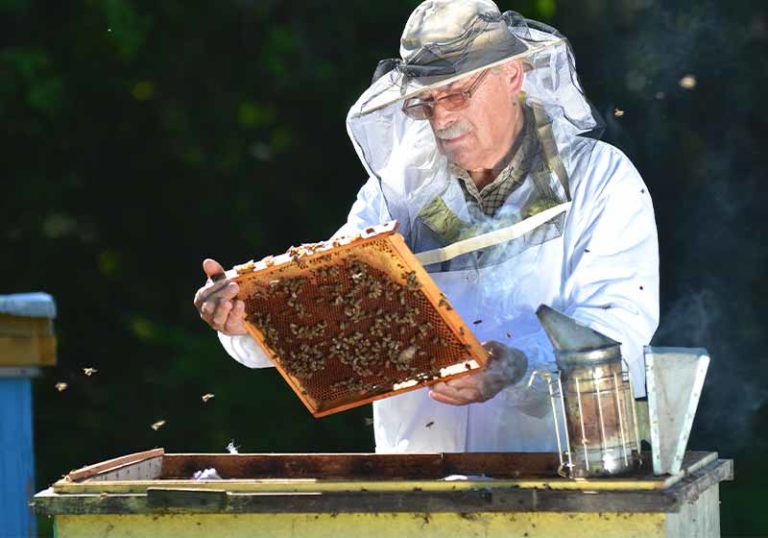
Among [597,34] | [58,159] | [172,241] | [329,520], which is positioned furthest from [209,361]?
[329,520]

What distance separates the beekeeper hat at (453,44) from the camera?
10.00 ft

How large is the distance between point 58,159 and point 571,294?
4193 millimetres

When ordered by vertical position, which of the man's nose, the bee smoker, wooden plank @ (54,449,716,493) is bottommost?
wooden plank @ (54,449,716,493)

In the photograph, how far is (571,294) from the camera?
3037 millimetres

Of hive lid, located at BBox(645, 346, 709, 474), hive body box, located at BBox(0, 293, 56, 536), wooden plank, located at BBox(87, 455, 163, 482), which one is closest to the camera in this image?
hive lid, located at BBox(645, 346, 709, 474)

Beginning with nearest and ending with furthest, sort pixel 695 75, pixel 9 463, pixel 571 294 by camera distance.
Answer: pixel 571 294
pixel 9 463
pixel 695 75

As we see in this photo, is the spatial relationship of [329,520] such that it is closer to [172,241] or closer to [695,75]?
[695,75]

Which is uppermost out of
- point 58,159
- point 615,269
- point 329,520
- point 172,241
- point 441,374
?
point 58,159

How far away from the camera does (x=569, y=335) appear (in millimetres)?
2465

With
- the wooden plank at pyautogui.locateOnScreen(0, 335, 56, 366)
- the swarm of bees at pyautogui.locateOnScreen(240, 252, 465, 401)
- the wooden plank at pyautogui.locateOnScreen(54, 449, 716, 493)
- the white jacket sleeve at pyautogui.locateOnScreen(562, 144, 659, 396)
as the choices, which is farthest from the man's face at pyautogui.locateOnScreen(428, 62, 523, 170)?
the wooden plank at pyautogui.locateOnScreen(0, 335, 56, 366)

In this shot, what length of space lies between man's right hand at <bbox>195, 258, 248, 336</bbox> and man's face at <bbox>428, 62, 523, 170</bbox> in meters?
0.62

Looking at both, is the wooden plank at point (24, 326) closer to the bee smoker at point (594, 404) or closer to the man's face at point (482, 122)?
the man's face at point (482, 122)

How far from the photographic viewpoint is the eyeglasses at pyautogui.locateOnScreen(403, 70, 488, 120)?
308 cm

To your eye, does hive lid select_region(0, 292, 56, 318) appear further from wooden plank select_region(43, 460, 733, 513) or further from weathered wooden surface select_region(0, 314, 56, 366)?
wooden plank select_region(43, 460, 733, 513)
